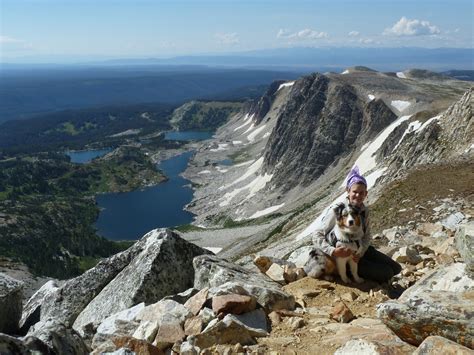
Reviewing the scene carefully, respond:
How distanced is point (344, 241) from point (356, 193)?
1392 millimetres

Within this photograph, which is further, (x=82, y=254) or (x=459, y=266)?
(x=82, y=254)

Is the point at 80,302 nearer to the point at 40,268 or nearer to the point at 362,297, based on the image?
the point at 362,297

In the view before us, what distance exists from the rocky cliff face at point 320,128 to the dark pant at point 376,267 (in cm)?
11171

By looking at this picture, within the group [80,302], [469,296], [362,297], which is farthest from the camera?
[80,302]

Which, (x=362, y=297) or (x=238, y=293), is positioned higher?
(x=238, y=293)

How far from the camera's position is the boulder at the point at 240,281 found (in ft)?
36.6

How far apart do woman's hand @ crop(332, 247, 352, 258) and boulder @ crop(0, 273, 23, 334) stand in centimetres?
916

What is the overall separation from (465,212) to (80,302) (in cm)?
1938

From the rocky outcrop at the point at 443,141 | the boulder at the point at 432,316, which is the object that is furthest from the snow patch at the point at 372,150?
the boulder at the point at 432,316

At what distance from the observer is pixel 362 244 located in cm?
1266

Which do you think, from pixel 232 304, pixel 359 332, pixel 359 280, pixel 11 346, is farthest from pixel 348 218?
pixel 11 346

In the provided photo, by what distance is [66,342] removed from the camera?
355 inches

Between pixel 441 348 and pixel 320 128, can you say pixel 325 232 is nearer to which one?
pixel 441 348

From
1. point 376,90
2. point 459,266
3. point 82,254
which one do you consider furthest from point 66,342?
point 82,254
